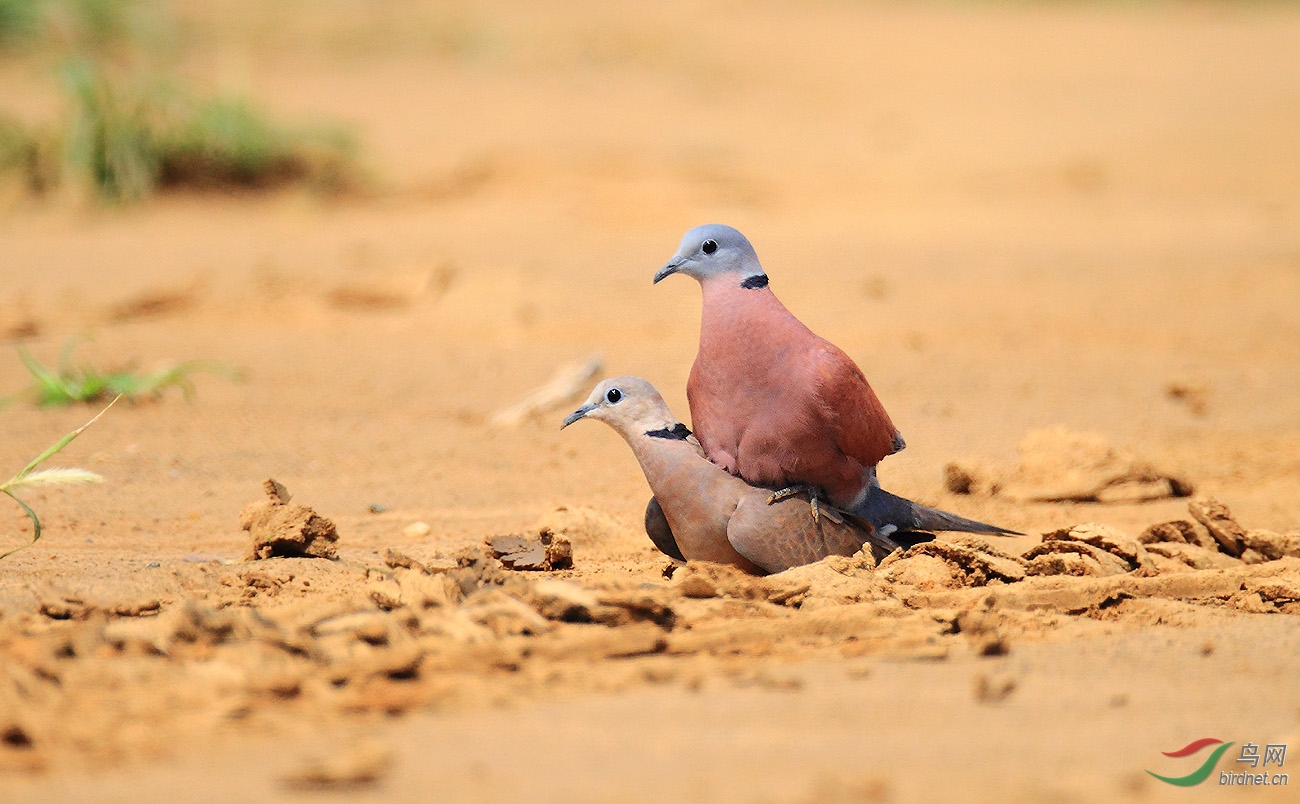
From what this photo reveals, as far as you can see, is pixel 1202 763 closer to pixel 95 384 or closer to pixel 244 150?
pixel 95 384

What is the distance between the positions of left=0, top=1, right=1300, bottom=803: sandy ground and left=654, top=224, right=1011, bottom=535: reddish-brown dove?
0.97ft

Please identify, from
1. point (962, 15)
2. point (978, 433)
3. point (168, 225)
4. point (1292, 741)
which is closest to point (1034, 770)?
point (1292, 741)

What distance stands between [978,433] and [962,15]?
12.0m

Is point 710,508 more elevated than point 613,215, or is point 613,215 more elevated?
point 613,215

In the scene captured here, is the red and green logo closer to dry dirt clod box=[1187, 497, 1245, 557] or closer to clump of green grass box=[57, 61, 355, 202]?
dry dirt clod box=[1187, 497, 1245, 557]

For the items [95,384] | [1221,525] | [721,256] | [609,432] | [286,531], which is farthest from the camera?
[609,432]

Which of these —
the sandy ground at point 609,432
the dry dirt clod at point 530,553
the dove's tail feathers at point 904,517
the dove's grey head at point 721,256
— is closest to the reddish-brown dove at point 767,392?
the dove's grey head at point 721,256

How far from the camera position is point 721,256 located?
11.3 feet

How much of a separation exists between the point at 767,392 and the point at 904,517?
0.65 metres

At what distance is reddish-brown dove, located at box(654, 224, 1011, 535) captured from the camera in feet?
10.8

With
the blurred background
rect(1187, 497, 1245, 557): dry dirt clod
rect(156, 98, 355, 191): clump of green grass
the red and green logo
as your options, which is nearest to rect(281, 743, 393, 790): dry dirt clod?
the red and green logo

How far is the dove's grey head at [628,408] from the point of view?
3.49 m

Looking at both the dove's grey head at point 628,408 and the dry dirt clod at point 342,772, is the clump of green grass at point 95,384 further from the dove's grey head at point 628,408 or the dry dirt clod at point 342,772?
the dry dirt clod at point 342,772

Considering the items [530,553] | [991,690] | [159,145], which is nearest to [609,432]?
[530,553]
